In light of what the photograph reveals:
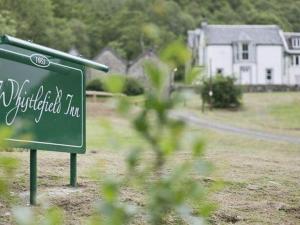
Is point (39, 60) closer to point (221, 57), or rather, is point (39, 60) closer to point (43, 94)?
point (43, 94)

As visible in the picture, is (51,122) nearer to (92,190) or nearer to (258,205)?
(92,190)

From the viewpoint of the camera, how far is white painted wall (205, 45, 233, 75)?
71.8 m

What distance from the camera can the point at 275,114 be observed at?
47.5m

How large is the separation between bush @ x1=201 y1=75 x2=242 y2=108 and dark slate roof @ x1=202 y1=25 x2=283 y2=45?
2101 cm

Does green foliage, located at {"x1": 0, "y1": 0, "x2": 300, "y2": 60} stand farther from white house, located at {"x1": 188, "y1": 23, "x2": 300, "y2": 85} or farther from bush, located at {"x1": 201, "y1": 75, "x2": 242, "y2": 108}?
bush, located at {"x1": 201, "y1": 75, "x2": 242, "y2": 108}

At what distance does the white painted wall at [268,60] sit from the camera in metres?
73.1

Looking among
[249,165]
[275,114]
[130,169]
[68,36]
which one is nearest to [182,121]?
[130,169]

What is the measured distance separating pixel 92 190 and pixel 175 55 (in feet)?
19.7

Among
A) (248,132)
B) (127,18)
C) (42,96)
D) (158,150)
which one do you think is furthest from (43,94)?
(127,18)

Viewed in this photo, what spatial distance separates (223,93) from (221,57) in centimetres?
2276

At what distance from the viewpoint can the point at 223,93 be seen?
50.1m

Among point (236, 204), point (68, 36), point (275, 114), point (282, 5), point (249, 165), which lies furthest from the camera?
point (282, 5)

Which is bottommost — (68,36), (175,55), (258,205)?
(258,205)

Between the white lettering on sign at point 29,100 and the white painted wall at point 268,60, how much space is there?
219 ft
